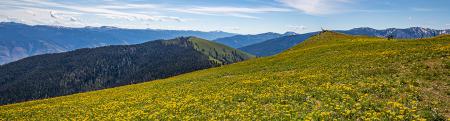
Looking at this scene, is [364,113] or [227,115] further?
[227,115]

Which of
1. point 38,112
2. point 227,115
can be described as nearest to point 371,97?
point 227,115

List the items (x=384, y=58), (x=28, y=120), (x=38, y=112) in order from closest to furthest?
1. (x=28, y=120)
2. (x=38, y=112)
3. (x=384, y=58)

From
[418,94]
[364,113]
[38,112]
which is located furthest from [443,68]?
[38,112]

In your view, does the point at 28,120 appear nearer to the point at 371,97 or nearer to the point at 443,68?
the point at 371,97

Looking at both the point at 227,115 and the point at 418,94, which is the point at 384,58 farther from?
the point at 227,115

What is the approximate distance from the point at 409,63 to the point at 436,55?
10.5ft

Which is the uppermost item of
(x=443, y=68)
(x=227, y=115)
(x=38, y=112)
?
(x=443, y=68)

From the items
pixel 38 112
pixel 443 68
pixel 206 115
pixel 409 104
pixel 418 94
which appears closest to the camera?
pixel 409 104

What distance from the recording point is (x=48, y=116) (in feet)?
98.8

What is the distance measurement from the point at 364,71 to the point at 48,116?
27.1 m

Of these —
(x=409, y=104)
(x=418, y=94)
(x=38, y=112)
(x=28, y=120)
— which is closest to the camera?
(x=409, y=104)

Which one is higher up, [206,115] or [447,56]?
[447,56]

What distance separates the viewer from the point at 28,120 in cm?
2917

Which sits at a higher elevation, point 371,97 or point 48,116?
point 371,97
